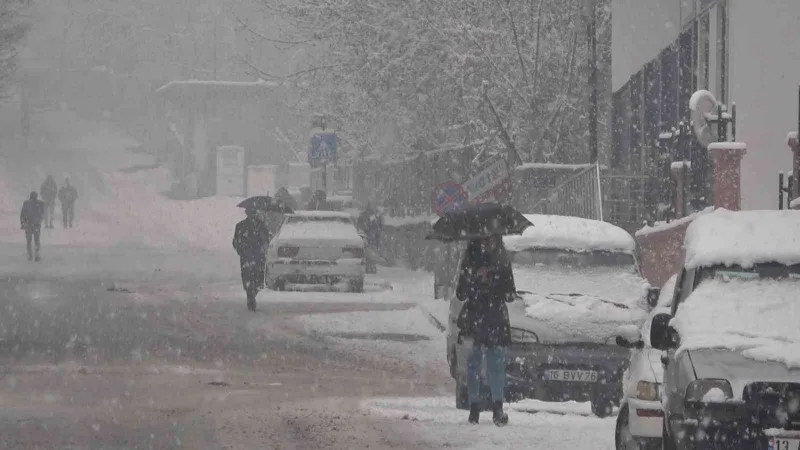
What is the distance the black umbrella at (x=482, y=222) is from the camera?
1357cm

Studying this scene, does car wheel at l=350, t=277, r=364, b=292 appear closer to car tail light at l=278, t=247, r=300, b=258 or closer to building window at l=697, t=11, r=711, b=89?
car tail light at l=278, t=247, r=300, b=258

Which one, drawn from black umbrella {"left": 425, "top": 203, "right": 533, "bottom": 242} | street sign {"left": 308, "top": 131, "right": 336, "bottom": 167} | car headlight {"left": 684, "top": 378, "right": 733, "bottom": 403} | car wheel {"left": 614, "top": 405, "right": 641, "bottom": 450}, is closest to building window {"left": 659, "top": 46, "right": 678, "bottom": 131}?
street sign {"left": 308, "top": 131, "right": 336, "bottom": 167}

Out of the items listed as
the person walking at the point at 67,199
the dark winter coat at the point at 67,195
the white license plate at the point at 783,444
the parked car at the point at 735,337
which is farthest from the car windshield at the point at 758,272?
the dark winter coat at the point at 67,195

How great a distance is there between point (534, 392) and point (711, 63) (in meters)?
13.8

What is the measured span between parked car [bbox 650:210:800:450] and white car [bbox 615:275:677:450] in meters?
0.26

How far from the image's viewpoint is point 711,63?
84.8 feet

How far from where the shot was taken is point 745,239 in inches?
382

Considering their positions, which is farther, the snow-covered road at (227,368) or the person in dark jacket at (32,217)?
the person in dark jacket at (32,217)

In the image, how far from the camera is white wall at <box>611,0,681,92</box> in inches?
1185

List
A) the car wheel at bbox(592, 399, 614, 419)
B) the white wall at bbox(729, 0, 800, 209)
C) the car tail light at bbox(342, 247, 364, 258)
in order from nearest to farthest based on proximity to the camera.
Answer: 1. the car wheel at bbox(592, 399, 614, 419)
2. the white wall at bbox(729, 0, 800, 209)
3. the car tail light at bbox(342, 247, 364, 258)

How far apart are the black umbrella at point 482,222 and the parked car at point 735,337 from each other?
341 cm

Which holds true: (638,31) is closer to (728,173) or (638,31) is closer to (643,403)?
(728,173)

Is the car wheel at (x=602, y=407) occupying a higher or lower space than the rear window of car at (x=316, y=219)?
lower

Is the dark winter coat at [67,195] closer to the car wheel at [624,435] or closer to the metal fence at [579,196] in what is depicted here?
the metal fence at [579,196]
